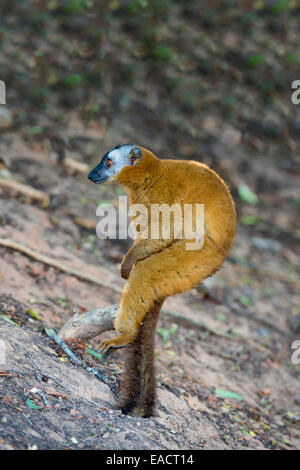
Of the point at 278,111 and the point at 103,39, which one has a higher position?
the point at 103,39

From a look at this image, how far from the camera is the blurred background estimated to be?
23.7 feet

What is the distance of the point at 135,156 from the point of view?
168 inches

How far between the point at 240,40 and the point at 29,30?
5.63 metres

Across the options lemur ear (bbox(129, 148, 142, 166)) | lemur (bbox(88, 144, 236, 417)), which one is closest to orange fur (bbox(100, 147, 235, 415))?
lemur (bbox(88, 144, 236, 417))

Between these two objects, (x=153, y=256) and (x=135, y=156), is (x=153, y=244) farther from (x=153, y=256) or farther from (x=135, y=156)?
(x=135, y=156)

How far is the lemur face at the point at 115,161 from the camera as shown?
4.26m

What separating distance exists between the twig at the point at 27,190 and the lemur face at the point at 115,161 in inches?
160

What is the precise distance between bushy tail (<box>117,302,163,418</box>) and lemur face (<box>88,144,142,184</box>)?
107 centimetres

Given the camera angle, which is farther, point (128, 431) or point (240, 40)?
point (240, 40)

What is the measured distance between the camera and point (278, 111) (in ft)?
45.0

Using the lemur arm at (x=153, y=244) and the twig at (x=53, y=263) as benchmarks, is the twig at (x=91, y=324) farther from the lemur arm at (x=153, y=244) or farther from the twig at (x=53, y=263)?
the twig at (x=53, y=263)

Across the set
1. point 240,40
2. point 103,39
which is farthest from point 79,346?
point 240,40

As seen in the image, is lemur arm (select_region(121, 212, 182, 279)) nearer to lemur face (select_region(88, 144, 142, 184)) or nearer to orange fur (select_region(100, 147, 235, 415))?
orange fur (select_region(100, 147, 235, 415))

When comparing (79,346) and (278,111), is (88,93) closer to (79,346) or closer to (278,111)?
(278,111)
